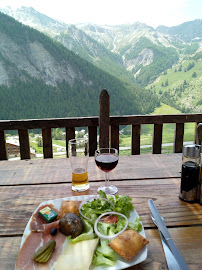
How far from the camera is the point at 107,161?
0.97 m

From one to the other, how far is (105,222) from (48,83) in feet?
148

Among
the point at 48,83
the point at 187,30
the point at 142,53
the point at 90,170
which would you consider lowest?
the point at 48,83

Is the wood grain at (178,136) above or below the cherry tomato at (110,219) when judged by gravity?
below

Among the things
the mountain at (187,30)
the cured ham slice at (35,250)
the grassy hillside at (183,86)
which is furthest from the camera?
the mountain at (187,30)

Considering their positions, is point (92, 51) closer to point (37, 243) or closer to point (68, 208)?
point (68, 208)

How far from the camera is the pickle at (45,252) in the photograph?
569 millimetres

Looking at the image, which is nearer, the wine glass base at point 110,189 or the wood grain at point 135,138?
the wine glass base at point 110,189

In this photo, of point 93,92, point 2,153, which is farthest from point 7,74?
point 2,153

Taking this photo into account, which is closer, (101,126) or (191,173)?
(191,173)

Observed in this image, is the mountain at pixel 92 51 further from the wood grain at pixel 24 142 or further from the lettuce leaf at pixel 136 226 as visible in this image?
the lettuce leaf at pixel 136 226

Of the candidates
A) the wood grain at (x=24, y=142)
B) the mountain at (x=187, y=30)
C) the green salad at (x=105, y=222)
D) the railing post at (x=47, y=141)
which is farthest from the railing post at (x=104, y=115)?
the mountain at (x=187, y=30)

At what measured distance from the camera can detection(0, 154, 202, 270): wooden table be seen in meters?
0.66

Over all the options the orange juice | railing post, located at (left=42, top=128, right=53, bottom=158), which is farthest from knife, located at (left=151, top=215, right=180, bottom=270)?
railing post, located at (left=42, top=128, right=53, bottom=158)

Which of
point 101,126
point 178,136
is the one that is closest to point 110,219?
point 101,126
